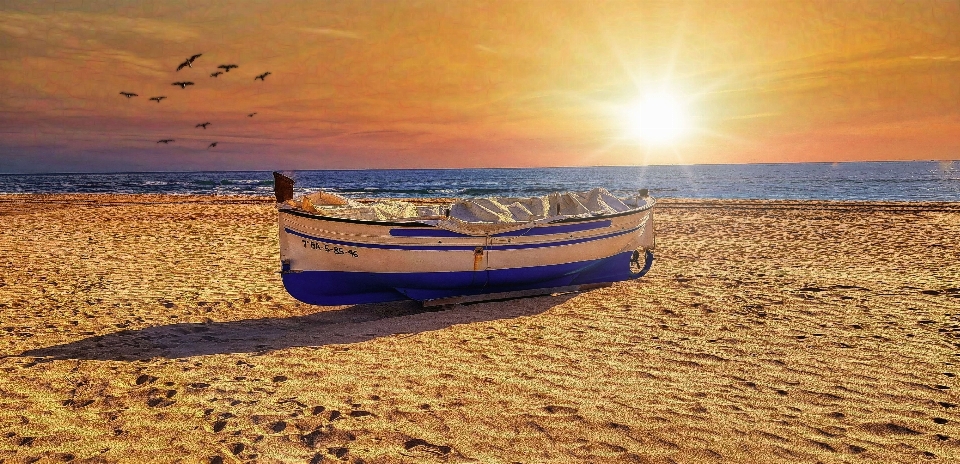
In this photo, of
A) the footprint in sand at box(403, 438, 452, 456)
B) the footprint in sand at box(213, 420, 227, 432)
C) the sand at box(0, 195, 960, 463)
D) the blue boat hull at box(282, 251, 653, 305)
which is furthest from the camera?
the blue boat hull at box(282, 251, 653, 305)

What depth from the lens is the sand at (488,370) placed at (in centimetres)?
419

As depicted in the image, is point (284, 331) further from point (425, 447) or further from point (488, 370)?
point (425, 447)

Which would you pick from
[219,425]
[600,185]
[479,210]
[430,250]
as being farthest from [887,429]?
A: [600,185]

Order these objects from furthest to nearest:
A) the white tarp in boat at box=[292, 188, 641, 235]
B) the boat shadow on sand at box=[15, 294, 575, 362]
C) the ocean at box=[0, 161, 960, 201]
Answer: the ocean at box=[0, 161, 960, 201] < the white tarp in boat at box=[292, 188, 641, 235] < the boat shadow on sand at box=[15, 294, 575, 362]

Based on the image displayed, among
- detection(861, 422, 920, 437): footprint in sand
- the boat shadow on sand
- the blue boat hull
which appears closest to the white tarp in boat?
the blue boat hull

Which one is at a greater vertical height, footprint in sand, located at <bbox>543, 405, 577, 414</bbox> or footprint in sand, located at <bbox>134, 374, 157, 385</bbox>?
footprint in sand, located at <bbox>543, 405, 577, 414</bbox>

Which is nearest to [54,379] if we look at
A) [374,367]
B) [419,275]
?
[374,367]

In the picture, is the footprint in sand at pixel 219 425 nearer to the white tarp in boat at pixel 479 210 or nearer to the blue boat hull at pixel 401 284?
the blue boat hull at pixel 401 284

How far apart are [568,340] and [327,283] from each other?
142 inches

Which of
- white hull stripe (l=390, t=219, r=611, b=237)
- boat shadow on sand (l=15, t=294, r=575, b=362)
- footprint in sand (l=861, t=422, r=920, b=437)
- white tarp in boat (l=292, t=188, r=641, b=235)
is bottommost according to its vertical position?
boat shadow on sand (l=15, t=294, r=575, b=362)

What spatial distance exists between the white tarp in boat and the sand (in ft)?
4.28

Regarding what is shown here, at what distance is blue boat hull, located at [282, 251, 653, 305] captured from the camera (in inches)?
321

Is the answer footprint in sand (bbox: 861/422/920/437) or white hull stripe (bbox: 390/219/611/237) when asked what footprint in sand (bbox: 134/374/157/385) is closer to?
white hull stripe (bbox: 390/219/611/237)

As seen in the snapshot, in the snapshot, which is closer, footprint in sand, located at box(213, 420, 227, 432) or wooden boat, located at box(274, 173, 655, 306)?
footprint in sand, located at box(213, 420, 227, 432)
